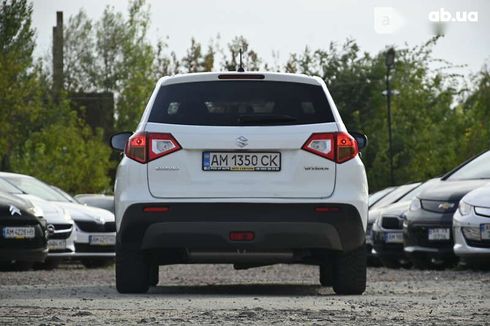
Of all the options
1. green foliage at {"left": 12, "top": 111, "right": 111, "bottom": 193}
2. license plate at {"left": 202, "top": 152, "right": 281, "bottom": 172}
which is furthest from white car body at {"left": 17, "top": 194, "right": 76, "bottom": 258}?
green foliage at {"left": 12, "top": 111, "right": 111, "bottom": 193}

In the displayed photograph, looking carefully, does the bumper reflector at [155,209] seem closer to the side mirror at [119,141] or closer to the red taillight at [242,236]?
the red taillight at [242,236]

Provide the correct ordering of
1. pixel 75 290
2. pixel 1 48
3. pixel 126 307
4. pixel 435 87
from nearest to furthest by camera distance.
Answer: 1. pixel 126 307
2. pixel 75 290
3. pixel 1 48
4. pixel 435 87

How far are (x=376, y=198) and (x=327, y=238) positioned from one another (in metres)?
14.5

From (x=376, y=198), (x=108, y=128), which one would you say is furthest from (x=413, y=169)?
(x=376, y=198)

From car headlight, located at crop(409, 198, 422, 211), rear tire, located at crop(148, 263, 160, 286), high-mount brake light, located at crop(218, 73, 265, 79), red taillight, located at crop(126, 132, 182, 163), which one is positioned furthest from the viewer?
car headlight, located at crop(409, 198, 422, 211)

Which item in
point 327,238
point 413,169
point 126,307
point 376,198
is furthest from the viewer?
point 413,169

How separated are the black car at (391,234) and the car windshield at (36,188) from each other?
15.8 ft

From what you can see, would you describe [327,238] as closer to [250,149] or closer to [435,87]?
[250,149]

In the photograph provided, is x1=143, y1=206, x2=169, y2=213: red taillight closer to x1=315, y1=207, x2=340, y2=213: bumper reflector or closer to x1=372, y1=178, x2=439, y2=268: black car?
x1=315, y1=207, x2=340, y2=213: bumper reflector

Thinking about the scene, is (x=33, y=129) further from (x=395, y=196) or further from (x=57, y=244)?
(x=57, y=244)

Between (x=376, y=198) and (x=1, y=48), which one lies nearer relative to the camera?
(x=376, y=198)

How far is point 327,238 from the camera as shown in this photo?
42.4 ft

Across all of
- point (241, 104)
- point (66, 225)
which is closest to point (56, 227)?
point (66, 225)

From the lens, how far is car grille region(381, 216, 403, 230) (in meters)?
22.8
